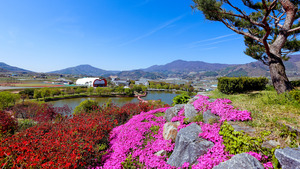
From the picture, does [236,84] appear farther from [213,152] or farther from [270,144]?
[213,152]

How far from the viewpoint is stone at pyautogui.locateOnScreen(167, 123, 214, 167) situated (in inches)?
117

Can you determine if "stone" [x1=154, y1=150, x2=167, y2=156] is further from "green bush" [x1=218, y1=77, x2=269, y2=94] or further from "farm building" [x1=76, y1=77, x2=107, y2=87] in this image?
"farm building" [x1=76, y1=77, x2=107, y2=87]

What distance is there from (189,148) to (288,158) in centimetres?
171

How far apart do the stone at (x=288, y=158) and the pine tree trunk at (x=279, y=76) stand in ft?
15.6

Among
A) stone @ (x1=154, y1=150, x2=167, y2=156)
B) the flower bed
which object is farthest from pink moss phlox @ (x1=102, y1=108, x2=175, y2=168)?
stone @ (x1=154, y1=150, x2=167, y2=156)

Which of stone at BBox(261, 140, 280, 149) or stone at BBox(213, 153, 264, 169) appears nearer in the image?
stone at BBox(213, 153, 264, 169)

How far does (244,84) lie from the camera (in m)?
8.21

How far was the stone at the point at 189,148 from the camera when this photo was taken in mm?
2984

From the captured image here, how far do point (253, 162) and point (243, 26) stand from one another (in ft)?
25.2

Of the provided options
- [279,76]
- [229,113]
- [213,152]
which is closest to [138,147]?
[213,152]

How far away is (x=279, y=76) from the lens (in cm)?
547

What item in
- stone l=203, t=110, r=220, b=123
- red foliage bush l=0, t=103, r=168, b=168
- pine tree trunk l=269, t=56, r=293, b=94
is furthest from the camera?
pine tree trunk l=269, t=56, r=293, b=94

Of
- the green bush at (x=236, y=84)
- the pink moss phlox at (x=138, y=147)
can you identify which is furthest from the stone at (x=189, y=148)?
the green bush at (x=236, y=84)

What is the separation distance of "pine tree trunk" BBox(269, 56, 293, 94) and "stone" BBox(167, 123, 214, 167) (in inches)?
184
